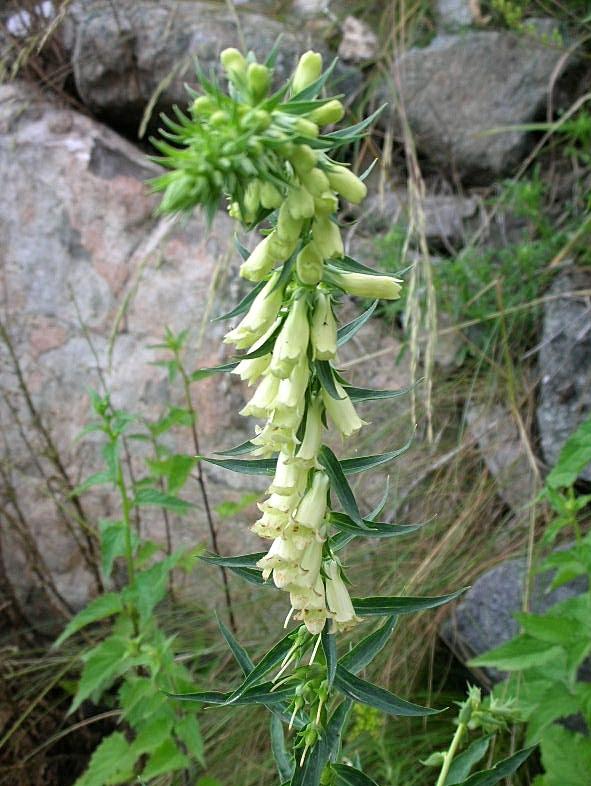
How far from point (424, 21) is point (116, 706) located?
392 centimetres

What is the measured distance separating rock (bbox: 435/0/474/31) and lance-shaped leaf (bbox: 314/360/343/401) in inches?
151

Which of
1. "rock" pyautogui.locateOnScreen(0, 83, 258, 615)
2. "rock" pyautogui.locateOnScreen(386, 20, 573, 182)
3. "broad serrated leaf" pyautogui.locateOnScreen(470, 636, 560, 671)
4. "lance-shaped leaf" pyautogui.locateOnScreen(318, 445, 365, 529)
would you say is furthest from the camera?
"rock" pyautogui.locateOnScreen(386, 20, 573, 182)

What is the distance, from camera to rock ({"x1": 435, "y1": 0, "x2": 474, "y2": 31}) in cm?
445

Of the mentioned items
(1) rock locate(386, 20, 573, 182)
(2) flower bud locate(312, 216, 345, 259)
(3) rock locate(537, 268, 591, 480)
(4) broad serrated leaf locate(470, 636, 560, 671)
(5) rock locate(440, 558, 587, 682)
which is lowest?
(5) rock locate(440, 558, 587, 682)

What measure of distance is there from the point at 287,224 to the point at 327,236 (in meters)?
0.06

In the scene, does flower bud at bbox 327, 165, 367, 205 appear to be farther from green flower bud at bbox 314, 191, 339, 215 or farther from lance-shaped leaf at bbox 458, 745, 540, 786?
lance-shaped leaf at bbox 458, 745, 540, 786

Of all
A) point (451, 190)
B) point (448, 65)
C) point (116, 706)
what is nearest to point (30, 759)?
point (116, 706)

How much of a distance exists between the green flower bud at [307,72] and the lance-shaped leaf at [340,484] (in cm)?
57

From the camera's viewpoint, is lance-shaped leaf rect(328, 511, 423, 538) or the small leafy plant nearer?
the small leafy plant

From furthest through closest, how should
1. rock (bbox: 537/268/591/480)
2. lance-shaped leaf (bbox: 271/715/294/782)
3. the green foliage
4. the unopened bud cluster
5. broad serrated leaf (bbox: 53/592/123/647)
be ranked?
1. rock (bbox: 537/268/591/480)
2. broad serrated leaf (bbox: 53/592/123/647)
3. the green foliage
4. lance-shaped leaf (bbox: 271/715/294/782)
5. the unopened bud cluster

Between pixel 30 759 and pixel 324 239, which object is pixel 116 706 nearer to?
pixel 30 759

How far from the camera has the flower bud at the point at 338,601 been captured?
130cm

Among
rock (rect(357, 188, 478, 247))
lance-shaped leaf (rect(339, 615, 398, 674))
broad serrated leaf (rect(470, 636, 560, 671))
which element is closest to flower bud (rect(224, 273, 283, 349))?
lance-shaped leaf (rect(339, 615, 398, 674))

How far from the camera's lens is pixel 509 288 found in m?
3.59
